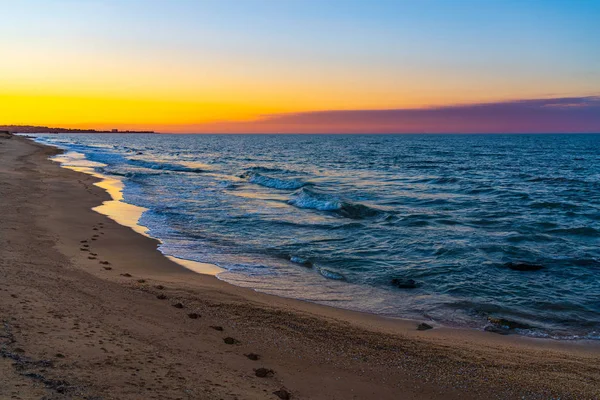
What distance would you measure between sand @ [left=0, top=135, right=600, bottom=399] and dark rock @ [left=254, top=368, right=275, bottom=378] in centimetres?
3

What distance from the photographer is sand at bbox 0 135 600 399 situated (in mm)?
5402

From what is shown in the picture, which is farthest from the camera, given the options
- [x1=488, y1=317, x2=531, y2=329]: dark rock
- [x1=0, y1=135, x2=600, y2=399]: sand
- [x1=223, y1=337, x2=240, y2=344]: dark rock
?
[x1=488, y1=317, x2=531, y2=329]: dark rock

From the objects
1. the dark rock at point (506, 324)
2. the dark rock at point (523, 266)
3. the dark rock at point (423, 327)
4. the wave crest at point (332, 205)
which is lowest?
the dark rock at point (506, 324)

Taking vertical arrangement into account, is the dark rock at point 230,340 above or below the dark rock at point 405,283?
above

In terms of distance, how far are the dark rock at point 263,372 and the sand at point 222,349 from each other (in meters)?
0.03

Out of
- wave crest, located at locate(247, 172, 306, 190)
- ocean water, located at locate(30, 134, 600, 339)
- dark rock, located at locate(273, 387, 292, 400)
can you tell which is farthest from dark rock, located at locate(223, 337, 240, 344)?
wave crest, located at locate(247, 172, 306, 190)

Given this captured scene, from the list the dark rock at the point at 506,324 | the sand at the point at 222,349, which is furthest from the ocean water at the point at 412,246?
the sand at the point at 222,349

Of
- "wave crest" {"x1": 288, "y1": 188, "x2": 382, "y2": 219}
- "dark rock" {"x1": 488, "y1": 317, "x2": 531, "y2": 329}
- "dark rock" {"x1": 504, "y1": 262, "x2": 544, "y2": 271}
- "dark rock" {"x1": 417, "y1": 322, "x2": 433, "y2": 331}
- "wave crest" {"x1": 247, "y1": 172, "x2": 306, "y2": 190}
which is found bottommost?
"dark rock" {"x1": 488, "y1": 317, "x2": 531, "y2": 329}

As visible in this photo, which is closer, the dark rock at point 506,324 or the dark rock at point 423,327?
the dark rock at point 423,327

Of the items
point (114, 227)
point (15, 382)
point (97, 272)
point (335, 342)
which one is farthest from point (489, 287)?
point (114, 227)

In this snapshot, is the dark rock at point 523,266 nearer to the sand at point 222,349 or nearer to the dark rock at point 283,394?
the sand at point 222,349

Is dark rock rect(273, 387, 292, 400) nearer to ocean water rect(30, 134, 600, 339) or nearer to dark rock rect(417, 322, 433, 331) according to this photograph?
dark rock rect(417, 322, 433, 331)

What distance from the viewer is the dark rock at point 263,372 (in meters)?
6.06

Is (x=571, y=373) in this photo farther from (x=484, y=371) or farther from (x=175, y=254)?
(x=175, y=254)
